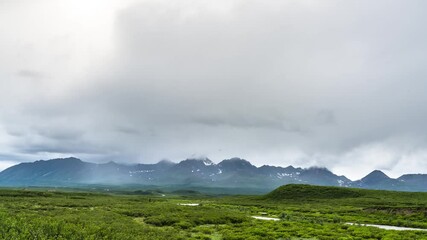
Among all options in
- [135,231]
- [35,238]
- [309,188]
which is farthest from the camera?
[309,188]

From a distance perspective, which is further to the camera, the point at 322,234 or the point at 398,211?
the point at 398,211

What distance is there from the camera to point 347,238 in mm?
37250

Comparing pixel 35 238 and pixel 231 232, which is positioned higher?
pixel 35 238

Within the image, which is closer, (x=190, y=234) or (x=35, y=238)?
(x=35, y=238)

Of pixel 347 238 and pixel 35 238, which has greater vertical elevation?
pixel 35 238

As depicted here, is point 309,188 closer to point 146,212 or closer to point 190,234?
point 146,212

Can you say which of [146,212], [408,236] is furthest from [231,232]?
[146,212]

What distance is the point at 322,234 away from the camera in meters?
40.4

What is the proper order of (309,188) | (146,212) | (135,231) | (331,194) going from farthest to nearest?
(309,188) → (331,194) → (146,212) → (135,231)

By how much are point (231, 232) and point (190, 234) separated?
5.15 m

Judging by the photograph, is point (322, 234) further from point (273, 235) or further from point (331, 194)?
point (331, 194)

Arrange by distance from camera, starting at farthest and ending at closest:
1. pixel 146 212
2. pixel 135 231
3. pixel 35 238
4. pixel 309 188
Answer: pixel 309 188, pixel 146 212, pixel 135 231, pixel 35 238

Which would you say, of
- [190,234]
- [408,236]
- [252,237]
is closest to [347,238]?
[408,236]

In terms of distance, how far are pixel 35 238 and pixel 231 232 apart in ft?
76.7
